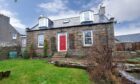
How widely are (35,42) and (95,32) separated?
29.3 ft

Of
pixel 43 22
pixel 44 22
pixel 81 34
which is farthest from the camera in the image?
pixel 43 22

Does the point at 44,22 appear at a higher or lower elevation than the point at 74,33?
higher

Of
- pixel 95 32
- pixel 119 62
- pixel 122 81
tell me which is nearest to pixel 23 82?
pixel 122 81

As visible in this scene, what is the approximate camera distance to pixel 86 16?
22406 millimetres

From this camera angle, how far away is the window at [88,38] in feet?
70.6

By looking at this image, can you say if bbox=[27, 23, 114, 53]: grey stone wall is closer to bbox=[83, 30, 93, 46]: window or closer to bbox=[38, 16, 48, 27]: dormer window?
bbox=[83, 30, 93, 46]: window

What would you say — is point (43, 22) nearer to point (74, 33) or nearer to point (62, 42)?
point (62, 42)

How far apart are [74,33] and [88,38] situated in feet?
6.55

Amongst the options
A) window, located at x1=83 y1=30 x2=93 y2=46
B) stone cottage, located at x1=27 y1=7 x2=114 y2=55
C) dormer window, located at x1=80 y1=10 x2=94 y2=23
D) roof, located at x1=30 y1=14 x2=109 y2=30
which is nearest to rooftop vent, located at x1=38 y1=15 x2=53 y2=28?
stone cottage, located at x1=27 y1=7 x2=114 y2=55

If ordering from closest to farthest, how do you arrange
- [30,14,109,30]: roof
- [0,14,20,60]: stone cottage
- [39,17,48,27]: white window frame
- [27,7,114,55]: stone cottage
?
[27,7,114,55]: stone cottage < [30,14,109,30]: roof < [39,17,48,27]: white window frame < [0,14,20,60]: stone cottage

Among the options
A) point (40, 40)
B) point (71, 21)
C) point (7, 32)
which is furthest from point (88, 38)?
point (7, 32)

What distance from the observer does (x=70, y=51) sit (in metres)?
21.0

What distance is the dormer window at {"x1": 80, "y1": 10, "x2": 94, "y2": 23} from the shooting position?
22033 millimetres

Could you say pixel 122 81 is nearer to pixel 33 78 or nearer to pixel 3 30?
pixel 33 78
